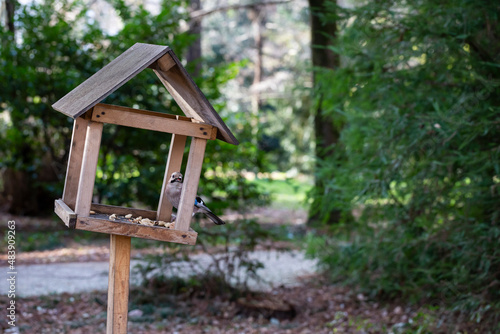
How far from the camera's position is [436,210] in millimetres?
4672

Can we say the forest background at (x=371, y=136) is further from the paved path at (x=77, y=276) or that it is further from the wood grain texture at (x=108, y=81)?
the wood grain texture at (x=108, y=81)

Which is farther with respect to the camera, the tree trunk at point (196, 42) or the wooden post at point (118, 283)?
the tree trunk at point (196, 42)

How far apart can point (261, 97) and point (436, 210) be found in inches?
638

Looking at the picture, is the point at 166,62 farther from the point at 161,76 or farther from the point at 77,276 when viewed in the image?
the point at 77,276

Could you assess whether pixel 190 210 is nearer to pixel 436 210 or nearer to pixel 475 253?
pixel 475 253

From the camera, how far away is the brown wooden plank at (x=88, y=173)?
2439 millimetres

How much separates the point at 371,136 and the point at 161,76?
2463 mm

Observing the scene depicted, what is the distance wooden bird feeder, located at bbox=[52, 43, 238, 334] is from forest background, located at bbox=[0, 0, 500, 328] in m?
1.91

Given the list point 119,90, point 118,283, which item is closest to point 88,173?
point 118,283

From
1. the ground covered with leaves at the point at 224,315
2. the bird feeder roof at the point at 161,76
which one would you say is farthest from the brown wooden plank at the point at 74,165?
the ground covered with leaves at the point at 224,315

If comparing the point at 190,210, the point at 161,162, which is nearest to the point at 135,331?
the point at 190,210

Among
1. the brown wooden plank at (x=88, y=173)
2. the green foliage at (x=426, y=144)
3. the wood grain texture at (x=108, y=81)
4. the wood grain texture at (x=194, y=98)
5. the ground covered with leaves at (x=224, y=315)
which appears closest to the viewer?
the wood grain texture at (x=108, y=81)

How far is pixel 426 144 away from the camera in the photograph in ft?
13.5

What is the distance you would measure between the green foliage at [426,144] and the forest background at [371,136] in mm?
17
